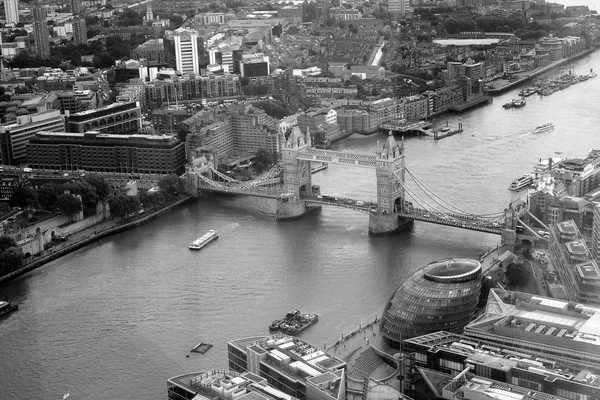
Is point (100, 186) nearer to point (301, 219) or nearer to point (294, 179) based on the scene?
point (294, 179)

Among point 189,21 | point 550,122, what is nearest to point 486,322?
point 550,122

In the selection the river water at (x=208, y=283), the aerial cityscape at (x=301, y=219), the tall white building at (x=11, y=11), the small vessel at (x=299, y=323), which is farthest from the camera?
the tall white building at (x=11, y=11)

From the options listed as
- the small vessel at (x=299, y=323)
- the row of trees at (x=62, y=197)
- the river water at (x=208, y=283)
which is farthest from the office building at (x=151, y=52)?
the small vessel at (x=299, y=323)

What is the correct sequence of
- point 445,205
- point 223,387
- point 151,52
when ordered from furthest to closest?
point 151,52 < point 445,205 < point 223,387

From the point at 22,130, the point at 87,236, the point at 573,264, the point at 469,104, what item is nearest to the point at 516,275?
the point at 573,264

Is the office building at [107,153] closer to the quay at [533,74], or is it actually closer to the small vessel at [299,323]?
the small vessel at [299,323]

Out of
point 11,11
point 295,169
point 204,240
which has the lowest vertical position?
point 204,240

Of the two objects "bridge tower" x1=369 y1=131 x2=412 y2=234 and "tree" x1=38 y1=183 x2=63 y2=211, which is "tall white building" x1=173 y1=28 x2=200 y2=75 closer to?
"tree" x1=38 y1=183 x2=63 y2=211
